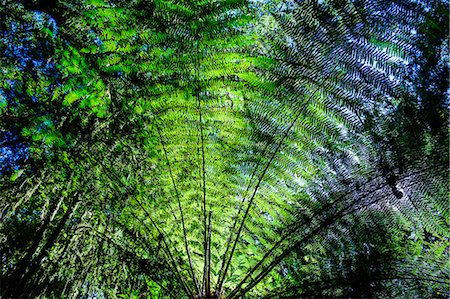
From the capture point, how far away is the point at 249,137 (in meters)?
1.50

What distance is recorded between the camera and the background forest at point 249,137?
117cm

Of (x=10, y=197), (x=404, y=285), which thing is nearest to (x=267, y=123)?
(x=404, y=285)

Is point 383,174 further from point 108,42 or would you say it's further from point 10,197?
point 10,197

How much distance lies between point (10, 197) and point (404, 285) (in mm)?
2359

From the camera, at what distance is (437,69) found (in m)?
1.10

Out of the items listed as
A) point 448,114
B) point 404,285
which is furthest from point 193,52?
point 404,285

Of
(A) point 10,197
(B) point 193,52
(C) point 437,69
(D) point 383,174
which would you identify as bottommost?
(A) point 10,197

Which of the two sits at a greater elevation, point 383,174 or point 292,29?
point 292,29

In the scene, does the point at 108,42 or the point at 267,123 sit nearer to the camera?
the point at 108,42

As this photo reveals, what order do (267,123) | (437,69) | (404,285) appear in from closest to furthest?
1. (437,69)
2. (404,285)
3. (267,123)

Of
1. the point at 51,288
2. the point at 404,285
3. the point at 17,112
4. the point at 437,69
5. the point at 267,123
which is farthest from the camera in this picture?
the point at 51,288

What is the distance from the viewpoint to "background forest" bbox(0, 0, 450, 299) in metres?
1.17

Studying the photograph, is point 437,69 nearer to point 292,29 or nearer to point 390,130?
point 390,130

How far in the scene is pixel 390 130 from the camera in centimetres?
125
